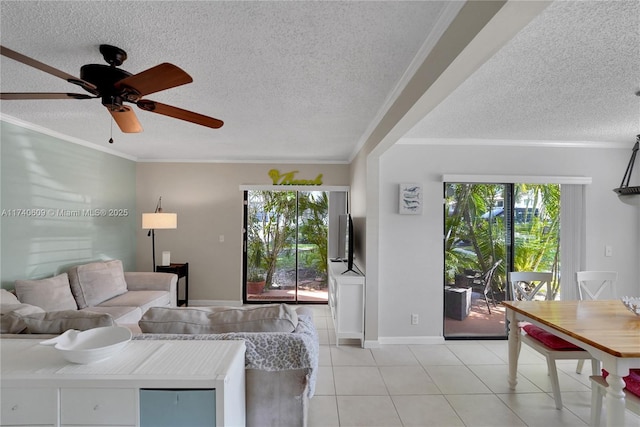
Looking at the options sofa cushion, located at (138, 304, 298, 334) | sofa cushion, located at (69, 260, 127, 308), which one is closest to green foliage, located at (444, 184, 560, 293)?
sofa cushion, located at (138, 304, 298, 334)

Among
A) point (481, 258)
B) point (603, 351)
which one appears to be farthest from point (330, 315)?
point (603, 351)

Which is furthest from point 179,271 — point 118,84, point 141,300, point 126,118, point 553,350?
point 553,350

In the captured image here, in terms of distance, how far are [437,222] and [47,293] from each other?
4148 millimetres

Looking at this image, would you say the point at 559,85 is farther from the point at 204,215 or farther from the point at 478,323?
the point at 204,215

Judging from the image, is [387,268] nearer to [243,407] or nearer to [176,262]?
[243,407]

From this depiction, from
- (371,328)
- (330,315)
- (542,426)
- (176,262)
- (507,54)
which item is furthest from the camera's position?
(176,262)

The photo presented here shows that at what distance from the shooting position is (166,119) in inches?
125

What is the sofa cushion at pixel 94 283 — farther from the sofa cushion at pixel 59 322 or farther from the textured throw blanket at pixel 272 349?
the textured throw blanket at pixel 272 349

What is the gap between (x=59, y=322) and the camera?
184cm

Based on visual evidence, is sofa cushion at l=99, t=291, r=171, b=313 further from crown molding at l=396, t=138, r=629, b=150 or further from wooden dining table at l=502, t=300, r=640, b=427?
wooden dining table at l=502, t=300, r=640, b=427

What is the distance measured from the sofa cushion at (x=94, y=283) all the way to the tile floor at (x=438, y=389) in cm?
259

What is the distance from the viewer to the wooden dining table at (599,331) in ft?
6.11

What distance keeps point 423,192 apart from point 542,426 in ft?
7.68

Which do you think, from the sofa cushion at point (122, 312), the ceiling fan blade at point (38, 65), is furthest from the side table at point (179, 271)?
the ceiling fan blade at point (38, 65)
